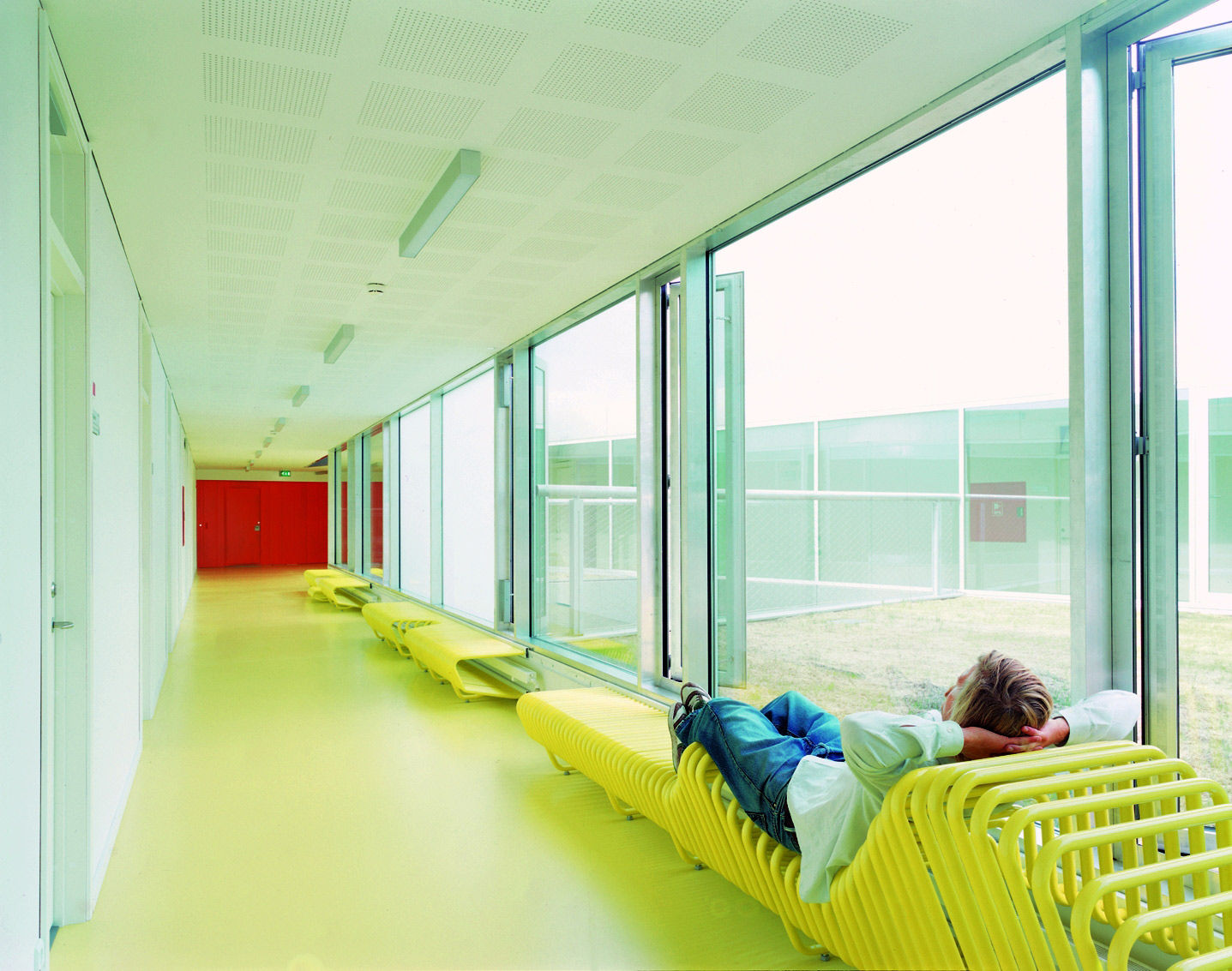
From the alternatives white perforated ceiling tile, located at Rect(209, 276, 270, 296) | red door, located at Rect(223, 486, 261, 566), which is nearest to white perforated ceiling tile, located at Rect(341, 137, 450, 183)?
white perforated ceiling tile, located at Rect(209, 276, 270, 296)

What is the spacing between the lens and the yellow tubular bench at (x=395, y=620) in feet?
26.9

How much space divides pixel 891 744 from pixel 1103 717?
0.64 metres

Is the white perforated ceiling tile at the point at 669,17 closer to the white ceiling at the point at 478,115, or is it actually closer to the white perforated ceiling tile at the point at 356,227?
the white ceiling at the point at 478,115

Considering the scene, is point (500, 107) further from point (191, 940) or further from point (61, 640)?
point (191, 940)

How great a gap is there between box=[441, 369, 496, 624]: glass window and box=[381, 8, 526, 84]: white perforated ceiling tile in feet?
16.2

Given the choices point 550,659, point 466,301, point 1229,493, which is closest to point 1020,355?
point 1229,493

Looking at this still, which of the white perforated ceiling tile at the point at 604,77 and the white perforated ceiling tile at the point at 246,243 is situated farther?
the white perforated ceiling tile at the point at 246,243

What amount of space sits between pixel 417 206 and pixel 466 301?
5.81 feet

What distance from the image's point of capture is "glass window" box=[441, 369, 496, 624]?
8302mm

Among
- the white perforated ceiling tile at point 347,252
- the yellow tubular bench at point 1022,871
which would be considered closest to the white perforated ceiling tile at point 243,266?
the white perforated ceiling tile at point 347,252

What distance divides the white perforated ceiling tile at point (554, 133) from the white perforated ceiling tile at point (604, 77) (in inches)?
5.4

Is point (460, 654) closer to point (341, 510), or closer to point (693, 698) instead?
point (693, 698)

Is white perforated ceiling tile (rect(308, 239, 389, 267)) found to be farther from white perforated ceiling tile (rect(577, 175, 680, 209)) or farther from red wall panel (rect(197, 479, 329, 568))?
red wall panel (rect(197, 479, 329, 568))

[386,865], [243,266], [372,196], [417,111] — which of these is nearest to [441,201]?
[372,196]
